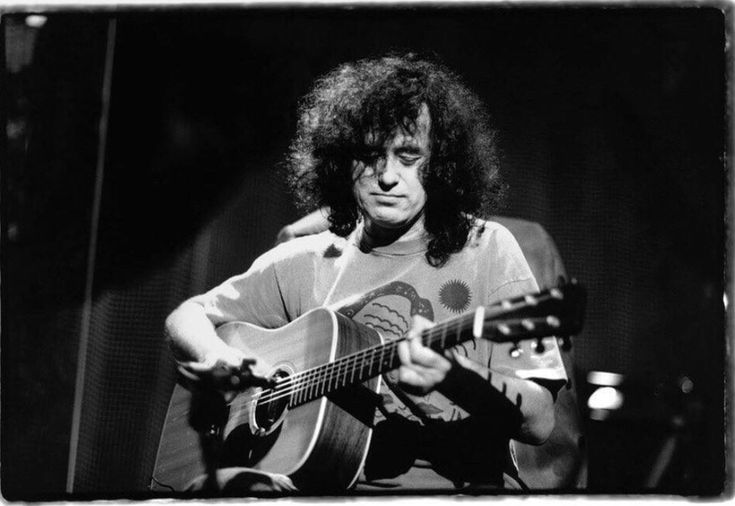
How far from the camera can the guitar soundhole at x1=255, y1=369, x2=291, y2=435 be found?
1.99 metres

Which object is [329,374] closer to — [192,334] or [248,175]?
Answer: [192,334]

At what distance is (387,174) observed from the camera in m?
2.11

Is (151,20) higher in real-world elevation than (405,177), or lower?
higher

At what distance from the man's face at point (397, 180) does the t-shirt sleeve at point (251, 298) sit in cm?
26

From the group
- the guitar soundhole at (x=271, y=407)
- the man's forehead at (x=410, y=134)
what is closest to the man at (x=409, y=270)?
the man's forehead at (x=410, y=134)

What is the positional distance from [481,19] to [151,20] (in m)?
0.80

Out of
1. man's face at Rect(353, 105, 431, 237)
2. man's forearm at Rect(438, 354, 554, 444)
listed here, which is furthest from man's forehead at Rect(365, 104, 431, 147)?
man's forearm at Rect(438, 354, 554, 444)

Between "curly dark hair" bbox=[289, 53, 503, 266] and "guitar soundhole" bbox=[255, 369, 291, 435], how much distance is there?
1.34 feet

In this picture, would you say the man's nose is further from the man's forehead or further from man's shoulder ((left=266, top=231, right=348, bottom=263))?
man's shoulder ((left=266, top=231, right=348, bottom=263))

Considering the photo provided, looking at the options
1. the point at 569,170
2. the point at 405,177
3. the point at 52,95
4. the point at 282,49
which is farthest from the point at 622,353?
the point at 52,95

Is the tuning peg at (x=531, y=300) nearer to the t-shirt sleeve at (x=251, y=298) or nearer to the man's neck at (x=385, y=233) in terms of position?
the man's neck at (x=385, y=233)

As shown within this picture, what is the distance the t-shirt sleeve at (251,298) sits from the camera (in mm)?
2119

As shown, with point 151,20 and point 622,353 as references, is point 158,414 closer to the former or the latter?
point 151,20

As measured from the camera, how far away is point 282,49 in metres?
2.19
